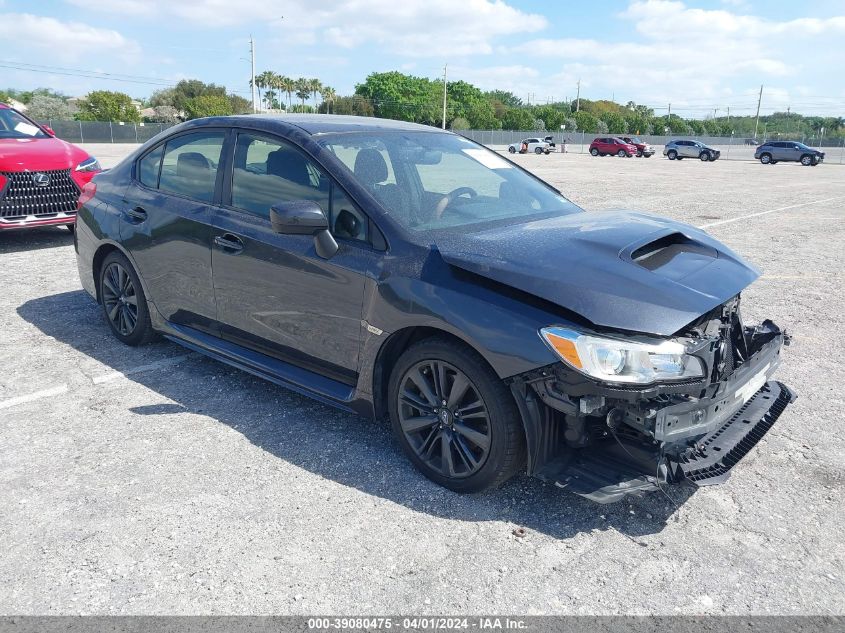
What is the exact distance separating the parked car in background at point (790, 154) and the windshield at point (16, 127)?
4459 cm

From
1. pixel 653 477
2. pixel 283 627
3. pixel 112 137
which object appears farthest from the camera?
pixel 112 137

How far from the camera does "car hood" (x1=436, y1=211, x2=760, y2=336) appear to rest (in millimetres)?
2736

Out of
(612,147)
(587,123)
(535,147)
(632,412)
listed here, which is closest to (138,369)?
(632,412)

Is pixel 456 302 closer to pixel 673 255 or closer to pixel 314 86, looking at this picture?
pixel 673 255

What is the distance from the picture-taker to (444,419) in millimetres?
3135

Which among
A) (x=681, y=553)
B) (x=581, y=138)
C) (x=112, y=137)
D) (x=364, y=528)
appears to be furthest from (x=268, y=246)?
(x=581, y=138)

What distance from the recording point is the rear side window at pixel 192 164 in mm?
4215

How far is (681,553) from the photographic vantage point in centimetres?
282

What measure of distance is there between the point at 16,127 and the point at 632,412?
926cm

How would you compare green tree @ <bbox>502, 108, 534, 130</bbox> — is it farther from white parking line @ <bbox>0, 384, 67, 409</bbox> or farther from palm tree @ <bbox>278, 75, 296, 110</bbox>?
white parking line @ <bbox>0, 384, 67, 409</bbox>

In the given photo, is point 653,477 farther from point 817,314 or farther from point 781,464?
point 817,314

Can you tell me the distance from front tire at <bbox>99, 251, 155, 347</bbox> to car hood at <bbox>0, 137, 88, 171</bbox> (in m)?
4.09

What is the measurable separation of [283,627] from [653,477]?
60.4 inches

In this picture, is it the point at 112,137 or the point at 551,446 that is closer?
the point at 551,446
